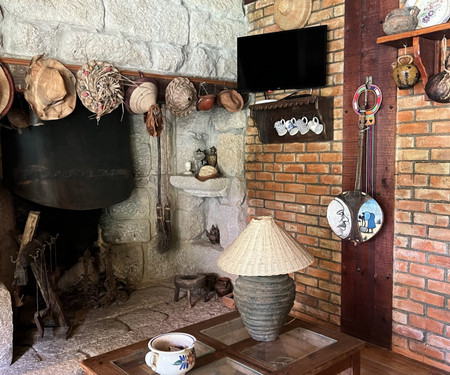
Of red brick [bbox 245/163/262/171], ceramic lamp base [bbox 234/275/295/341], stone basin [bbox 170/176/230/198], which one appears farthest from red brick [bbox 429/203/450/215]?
stone basin [bbox 170/176/230/198]

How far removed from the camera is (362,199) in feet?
7.56

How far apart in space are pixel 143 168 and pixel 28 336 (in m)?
1.37

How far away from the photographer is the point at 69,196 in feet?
8.96

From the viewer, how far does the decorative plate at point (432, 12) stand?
196 centimetres

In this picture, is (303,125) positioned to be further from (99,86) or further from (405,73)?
(99,86)

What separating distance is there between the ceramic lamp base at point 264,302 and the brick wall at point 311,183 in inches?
40.6

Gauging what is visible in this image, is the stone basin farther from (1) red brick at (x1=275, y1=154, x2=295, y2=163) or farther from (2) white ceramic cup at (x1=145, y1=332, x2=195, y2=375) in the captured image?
(2) white ceramic cup at (x1=145, y1=332, x2=195, y2=375)

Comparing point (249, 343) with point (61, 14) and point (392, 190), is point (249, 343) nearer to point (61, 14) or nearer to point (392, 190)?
point (392, 190)

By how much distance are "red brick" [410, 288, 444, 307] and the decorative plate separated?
1263mm

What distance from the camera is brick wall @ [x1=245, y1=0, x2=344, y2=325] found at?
2527 millimetres

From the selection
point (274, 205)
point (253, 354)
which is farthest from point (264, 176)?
point (253, 354)

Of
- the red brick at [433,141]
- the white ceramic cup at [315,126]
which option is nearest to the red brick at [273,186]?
the white ceramic cup at [315,126]

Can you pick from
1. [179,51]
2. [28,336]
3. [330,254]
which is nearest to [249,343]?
[330,254]

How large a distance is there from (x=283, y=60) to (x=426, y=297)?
5.08ft
